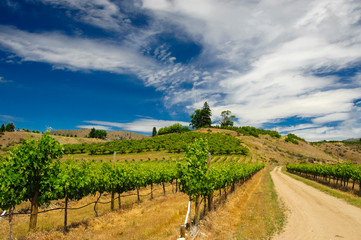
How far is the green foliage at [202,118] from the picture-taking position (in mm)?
131000

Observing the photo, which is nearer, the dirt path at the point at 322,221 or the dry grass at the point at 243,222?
the dirt path at the point at 322,221

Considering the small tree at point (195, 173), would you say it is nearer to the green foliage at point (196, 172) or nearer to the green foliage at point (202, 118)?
the green foliage at point (196, 172)

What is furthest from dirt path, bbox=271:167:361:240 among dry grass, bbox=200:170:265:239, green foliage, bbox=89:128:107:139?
green foliage, bbox=89:128:107:139

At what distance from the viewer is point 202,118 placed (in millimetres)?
132000

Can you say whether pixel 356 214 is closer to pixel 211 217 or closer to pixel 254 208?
pixel 254 208

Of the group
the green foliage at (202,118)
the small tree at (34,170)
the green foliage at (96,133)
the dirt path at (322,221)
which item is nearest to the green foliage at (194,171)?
the dirt path at (322,221)

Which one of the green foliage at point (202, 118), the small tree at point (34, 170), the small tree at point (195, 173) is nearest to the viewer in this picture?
the small tree at point (34, 170)

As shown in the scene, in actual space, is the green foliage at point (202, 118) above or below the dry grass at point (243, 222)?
above

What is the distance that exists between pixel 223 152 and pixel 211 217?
198ft

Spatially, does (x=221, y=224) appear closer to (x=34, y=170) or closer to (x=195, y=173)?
(x=195, y=173)

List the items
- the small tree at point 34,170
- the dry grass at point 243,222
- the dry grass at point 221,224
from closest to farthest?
1. the small tree at point 34,170
2. the dry grass at point 221,224
3. the dry grass at point 243,222

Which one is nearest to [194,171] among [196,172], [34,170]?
[196,172]

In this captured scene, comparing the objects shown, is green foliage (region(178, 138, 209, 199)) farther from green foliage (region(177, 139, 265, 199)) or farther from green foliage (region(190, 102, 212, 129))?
green foliage (region(190, 102, 212, 129))

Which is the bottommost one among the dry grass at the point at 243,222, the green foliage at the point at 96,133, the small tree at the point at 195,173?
the dry grass at the point at 243,222
